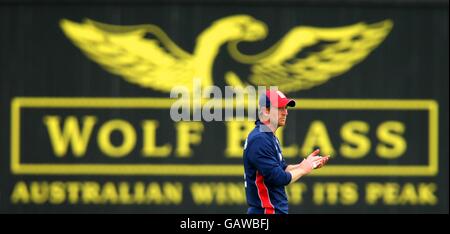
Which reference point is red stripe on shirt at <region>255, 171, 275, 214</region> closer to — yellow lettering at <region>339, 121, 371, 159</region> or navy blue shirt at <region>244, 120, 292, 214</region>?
navy blue shirt at <region>244, 120, 292, 214</region>

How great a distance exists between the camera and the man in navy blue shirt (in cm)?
712

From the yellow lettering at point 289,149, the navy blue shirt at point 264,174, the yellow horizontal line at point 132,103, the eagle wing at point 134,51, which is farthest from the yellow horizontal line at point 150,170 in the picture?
the navy blue shirt at point 264,174

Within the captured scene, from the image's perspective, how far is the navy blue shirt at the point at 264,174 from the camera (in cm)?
710

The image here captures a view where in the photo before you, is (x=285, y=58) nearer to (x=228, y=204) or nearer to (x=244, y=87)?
→ (x=244, y=87)

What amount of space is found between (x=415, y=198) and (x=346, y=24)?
1982 mm

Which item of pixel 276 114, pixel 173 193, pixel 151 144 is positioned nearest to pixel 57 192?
pixel 151 144

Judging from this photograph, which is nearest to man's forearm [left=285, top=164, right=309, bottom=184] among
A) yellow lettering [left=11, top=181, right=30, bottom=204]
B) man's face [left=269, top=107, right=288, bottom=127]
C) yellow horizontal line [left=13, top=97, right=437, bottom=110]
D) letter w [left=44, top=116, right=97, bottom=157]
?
man's face [left=269, top=107, right=288, bottom=127]

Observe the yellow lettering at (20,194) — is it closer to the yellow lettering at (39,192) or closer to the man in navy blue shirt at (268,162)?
the yellow lettering at (39,192)

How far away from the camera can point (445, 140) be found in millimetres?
11070

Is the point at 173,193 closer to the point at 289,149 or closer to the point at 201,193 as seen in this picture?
the point at 201,193

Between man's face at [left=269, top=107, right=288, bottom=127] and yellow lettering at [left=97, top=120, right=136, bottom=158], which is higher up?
man's face at [left=269, top=107, right=288, bottom=127]

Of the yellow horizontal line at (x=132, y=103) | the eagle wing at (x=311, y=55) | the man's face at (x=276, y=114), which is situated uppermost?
the eagle wing at (x=311, y=55)

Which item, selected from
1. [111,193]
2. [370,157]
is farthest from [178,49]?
[370,157]
